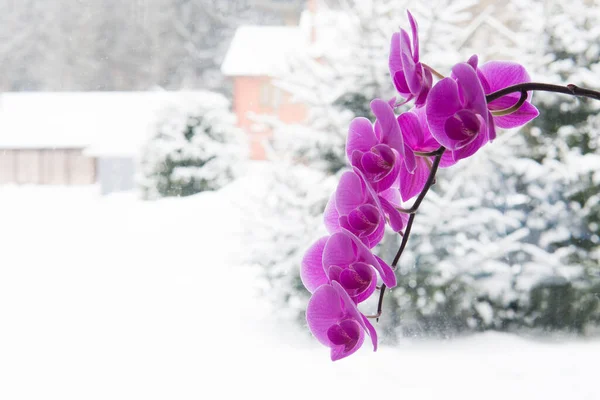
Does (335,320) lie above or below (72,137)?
above

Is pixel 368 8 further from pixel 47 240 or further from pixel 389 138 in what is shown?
pixel 389 138

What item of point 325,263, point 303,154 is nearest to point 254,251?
point 303,154

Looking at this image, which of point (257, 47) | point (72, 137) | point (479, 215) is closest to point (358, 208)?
point (479, 215)

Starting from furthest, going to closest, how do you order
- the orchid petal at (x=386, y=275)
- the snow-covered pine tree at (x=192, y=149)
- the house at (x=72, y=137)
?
the snow-covered pine tree at (x=192, y=149), the house at (x=72, y=137), the orchid petal at (x=386, y=275)

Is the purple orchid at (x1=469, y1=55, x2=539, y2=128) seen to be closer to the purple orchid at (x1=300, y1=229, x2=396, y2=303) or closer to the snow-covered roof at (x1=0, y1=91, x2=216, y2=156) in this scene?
the purple orchid at (x1=300, y1=229, x2=396, y2=303)

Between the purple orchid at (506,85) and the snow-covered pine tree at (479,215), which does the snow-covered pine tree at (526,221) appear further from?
the purple orchid at (506,85)

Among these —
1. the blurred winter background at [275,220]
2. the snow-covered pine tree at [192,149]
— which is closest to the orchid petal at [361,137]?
the blurred winter background at [275,220]

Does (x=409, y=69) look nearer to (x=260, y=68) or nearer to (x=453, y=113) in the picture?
(x=453, y=113)
